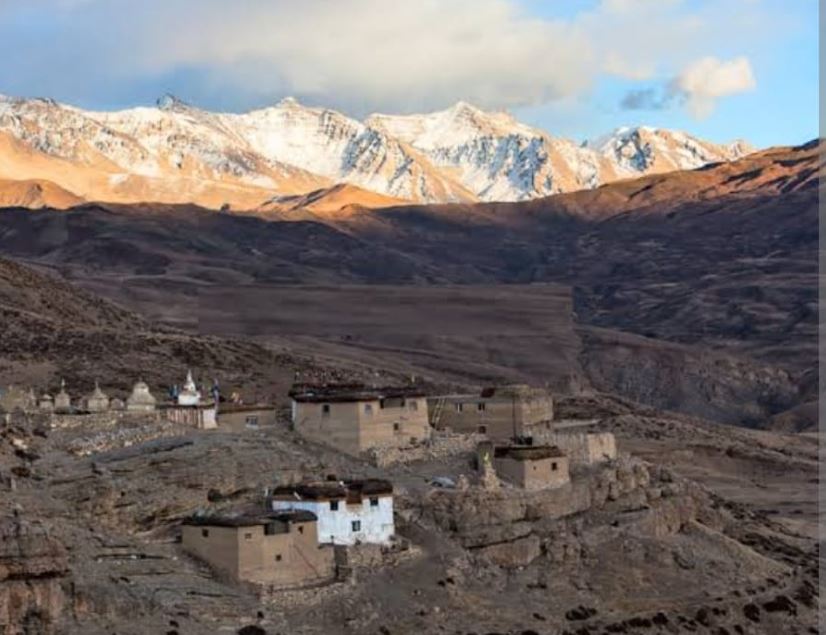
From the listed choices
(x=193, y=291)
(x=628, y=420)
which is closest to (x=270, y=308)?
(x=193, y=291)

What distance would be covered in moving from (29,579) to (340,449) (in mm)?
16913

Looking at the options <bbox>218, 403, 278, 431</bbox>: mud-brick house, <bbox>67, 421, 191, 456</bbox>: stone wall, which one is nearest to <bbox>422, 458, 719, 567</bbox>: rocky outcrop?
<bbox>218, 403, 278, 431</bbox>: mud-brick house

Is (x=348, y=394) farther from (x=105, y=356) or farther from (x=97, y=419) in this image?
(x=105, y=356)

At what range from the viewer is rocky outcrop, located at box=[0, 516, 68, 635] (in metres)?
38.8

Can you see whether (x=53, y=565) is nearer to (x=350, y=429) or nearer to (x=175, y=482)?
(x=175, y=482)

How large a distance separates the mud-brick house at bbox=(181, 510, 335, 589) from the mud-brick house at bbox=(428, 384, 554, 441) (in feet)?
48.1

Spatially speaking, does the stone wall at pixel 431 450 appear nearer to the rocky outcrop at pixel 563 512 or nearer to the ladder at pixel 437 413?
the ladder at pixel 437 413

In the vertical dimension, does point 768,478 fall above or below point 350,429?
below

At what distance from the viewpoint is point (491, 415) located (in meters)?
60.2

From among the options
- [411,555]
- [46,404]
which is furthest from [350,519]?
[46,404]

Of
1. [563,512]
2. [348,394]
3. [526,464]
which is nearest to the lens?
[526,464]

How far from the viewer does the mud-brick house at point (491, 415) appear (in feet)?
196

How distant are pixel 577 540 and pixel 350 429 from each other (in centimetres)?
820

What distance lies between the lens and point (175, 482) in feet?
158
